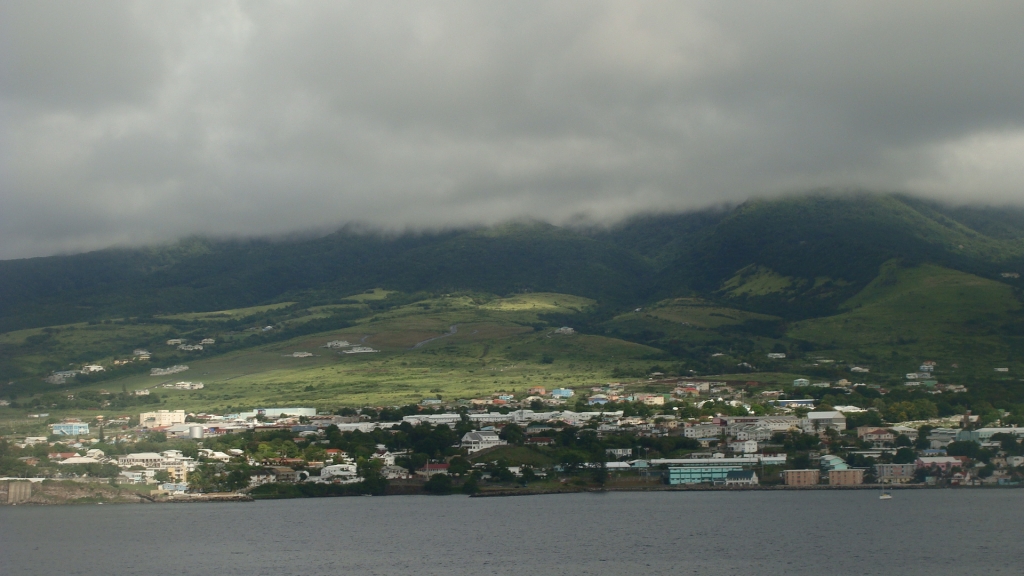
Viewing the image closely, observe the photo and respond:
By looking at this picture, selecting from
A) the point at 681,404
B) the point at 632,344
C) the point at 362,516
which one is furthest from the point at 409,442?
the point at 632,344

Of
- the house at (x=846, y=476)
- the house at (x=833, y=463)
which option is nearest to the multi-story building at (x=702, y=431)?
the house at (x=833, y=463)

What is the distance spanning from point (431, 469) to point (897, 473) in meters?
34.1

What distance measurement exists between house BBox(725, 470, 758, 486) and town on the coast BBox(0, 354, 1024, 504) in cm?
10

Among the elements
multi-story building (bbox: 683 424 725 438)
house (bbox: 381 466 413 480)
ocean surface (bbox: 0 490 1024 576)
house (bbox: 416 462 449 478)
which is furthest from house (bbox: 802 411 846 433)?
house (bbox: 381 466 413 480)

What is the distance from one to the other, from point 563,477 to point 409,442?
559 inches

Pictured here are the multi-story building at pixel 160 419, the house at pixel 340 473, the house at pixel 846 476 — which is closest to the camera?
the house at pixel 846 476

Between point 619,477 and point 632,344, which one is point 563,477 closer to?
point 619,477

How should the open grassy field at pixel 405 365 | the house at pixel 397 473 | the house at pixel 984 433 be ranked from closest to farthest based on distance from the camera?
the house at pixel 984 433 < the house at pixel 397 473 < the open grassy field at pixel 405 365

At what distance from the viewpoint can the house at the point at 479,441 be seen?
92.5 meters

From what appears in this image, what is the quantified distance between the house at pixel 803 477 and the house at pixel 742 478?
2.42 metres

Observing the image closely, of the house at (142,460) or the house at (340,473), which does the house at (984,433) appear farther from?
the house at (142,460)

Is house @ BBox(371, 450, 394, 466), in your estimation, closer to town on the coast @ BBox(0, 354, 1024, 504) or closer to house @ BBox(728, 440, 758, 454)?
town on the coast @ BBox(0, 354, 1024, 504)

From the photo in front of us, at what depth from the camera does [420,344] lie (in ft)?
526

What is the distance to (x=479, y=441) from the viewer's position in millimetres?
93062
